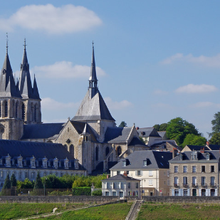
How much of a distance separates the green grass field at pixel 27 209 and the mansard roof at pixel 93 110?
42994mm

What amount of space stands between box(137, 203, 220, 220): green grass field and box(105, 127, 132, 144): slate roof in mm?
47364

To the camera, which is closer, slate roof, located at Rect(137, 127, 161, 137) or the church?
the church

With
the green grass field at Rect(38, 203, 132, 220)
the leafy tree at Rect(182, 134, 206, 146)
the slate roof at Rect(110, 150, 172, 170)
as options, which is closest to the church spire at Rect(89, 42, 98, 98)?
the leafy tree at Rect(182, 134, 206, 146)

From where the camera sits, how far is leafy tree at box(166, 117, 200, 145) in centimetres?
13700

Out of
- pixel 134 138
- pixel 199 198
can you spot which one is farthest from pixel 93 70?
pixel 199 198

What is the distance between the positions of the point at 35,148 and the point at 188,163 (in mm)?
31783

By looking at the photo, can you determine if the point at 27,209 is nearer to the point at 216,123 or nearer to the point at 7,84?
the point at 7,84

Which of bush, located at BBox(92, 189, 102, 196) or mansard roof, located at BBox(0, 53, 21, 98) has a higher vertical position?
mansard roof, located at BBox(0, 53, 21, 98)

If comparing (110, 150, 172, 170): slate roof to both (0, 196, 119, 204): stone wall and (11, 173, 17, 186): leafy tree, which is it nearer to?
(11, 173, 17, 186): leafy tree

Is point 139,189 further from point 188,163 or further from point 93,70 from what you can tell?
point 93,70

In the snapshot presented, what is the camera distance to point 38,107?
425 ft

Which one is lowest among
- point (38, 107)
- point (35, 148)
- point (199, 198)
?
point (199, 198)

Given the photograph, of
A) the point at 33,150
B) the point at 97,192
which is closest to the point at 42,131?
the point at 33,150

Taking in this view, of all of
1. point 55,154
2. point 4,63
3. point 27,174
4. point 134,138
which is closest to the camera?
point 27,174
